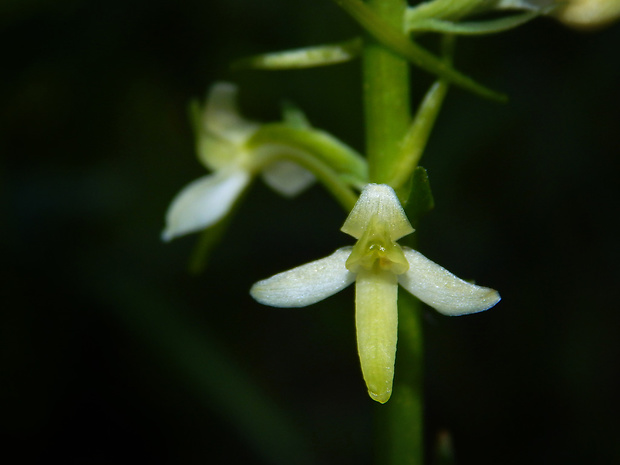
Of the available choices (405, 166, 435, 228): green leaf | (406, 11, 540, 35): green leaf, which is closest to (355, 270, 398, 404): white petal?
(405, 166, 435, 228): green leaf

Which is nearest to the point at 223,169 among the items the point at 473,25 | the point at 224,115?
the point at 224,115

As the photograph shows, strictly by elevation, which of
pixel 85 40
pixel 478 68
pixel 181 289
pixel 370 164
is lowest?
pixel 370 164

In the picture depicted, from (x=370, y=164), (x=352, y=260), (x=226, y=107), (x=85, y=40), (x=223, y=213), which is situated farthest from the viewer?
(x=85, y=40)

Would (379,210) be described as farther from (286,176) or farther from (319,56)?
(286,176)

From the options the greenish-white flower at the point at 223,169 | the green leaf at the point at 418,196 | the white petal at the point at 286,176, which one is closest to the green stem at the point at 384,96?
the green leaf at the point at 418,196

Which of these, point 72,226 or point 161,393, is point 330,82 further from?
point 161,393

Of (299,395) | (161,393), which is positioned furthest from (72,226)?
(299,395)

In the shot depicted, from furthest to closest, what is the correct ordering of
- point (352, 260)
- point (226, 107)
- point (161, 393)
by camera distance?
point (161, 393), point (226, 107), point (352, 260)

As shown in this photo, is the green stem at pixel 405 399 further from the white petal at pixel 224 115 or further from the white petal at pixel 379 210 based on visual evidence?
the white petal at pixel 224 115
